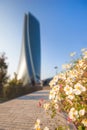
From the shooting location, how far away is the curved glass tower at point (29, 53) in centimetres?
7750

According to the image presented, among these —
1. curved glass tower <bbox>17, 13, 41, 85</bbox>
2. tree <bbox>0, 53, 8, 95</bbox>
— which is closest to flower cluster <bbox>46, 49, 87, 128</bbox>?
tree <bbox>0, 53, 8, 95</bbox>

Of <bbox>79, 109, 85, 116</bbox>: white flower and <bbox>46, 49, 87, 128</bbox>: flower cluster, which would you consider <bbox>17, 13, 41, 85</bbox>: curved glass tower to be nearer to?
<bbox>46, 49, 87, 128</bbox>: flower cluster

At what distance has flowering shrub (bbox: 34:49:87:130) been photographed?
2.46 meters

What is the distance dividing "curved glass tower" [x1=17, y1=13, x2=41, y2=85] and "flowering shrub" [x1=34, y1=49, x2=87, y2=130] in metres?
70.8

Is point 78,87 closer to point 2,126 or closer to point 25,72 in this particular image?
point 2,126

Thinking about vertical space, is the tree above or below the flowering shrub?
above

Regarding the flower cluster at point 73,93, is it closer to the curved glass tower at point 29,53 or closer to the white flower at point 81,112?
the white flower at point 81,112

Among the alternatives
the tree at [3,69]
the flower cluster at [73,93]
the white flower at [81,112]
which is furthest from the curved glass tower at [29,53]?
the white flower at [81,112]

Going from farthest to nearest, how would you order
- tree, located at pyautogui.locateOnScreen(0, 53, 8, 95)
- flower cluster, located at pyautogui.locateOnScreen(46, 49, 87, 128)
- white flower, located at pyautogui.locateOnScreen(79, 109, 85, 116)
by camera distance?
tree, located at pyautogui.locateOnScreen(0, 53, 8, 95)
flower cluster, located at pyautogui.locateOnScreen(46, 49, 87, 128)
white flower, located at pyautogui.locateOnScreen(79, 109, 85, 116)

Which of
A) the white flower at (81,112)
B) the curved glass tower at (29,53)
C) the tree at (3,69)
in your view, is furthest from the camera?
the curved glass tower at (29,53)

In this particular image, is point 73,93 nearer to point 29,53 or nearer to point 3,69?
point 3,69

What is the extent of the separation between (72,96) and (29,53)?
75.6 m

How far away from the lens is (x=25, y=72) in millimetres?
77875

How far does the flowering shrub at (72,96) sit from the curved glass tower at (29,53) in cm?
7082
